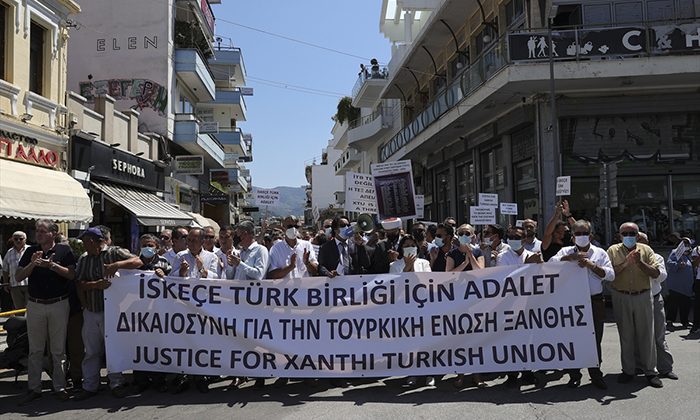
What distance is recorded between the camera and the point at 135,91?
81.1 ft

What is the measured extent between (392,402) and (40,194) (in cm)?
1061

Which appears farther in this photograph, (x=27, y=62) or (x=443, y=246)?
(x=27, y=62)

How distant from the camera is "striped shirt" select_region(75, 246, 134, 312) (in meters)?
6.63

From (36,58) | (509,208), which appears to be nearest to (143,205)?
(36,58)

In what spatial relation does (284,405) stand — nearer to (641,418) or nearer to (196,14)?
(641,418)

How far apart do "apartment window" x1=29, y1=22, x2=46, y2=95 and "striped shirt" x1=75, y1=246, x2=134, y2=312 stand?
10.1 meters

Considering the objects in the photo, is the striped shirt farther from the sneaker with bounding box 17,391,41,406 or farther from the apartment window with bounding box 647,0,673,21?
the apartment window with bounding box 647,0,673,21

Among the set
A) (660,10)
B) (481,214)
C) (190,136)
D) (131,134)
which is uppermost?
(660,10)

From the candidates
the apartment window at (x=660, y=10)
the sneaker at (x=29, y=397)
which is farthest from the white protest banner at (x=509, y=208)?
the sneaker at (x=29, y=397)

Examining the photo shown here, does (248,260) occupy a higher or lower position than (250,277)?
higher

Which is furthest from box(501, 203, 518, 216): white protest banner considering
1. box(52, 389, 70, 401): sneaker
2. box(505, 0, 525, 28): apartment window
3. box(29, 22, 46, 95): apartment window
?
box(29, 22, 46, 95): apartment window

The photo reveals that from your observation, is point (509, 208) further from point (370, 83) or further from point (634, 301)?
point (370, 83)

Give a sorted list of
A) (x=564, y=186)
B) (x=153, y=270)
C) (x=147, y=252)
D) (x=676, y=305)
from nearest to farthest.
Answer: (x=147, y=252)
(x=153, y=270)
(x=676, y=305)
(x=564, y=186)

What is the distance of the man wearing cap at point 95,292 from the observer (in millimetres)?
6582
